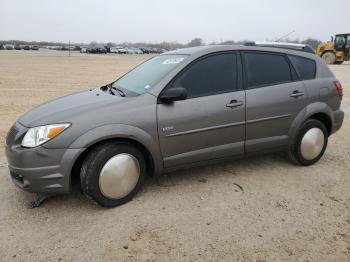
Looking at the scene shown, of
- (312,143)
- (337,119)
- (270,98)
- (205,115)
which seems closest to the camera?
(205,115)

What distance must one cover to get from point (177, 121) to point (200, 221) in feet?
3.53

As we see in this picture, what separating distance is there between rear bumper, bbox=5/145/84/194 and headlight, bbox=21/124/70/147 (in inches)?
2.6

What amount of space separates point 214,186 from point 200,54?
1.59 metres

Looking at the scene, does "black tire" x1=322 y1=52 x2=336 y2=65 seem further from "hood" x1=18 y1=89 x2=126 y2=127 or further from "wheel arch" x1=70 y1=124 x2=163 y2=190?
"wheel arch" x1=70 y1=124 x2=163 y2=190

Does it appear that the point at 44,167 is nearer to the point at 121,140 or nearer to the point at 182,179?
the point at 121,140

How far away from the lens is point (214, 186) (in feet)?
13.4

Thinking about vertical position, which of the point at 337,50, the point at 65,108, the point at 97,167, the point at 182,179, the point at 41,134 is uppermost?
the point at 337,50

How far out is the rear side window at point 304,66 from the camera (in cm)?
458

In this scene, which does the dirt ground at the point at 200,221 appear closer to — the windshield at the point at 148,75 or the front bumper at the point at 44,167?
the front bumper at the point at 44,167

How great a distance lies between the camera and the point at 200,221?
10.8ft

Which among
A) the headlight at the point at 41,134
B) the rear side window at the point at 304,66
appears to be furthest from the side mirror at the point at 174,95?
the rear side window at the point at 304,66

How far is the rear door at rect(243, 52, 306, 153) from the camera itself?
415cm

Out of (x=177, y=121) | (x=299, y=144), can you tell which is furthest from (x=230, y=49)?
(x=299, y=144)

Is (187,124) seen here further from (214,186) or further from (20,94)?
(20,94)
